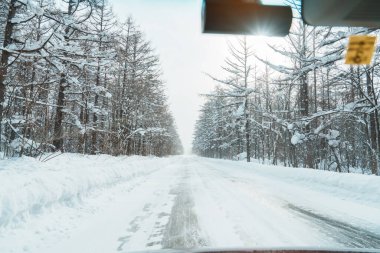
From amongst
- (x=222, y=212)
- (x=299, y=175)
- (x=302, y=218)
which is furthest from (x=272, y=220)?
(x=299, y=175)

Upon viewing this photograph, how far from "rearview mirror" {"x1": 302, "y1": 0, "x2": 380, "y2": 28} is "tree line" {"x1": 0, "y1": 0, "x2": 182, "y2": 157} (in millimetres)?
8077

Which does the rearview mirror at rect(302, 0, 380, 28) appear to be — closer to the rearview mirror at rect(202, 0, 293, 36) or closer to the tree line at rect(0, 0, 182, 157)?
the rearview mirror at rect(202, 0, 293, 36)

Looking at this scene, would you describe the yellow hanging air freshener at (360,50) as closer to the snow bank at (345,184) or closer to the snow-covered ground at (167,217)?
the snow-covered ground at (167,217)

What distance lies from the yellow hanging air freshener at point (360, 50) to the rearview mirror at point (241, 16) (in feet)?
2.47

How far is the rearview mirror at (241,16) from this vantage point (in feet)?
6.57

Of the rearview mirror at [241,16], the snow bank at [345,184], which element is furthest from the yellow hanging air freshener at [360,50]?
the snow bank at [345,184]

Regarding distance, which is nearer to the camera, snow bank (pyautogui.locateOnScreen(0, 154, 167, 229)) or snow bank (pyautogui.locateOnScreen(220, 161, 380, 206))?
snow bank (pyautogui.locateOnScreen(0, 154, 167, 229))

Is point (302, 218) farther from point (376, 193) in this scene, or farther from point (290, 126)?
point (290, 126)

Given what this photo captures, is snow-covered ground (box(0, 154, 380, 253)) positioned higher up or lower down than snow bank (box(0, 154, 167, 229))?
lower down

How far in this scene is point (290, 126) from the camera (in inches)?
783

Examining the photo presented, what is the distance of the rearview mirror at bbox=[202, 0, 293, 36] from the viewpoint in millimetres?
2002

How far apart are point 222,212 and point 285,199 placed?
274cm

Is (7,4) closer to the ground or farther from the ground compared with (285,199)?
farther from the ground

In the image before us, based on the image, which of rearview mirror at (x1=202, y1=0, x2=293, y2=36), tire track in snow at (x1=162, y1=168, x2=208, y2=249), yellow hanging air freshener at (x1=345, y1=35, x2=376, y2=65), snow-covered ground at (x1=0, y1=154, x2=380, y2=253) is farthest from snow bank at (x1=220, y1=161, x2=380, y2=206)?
rearview mirror at (x1=202, y1=0, x2=293, y2=36)
